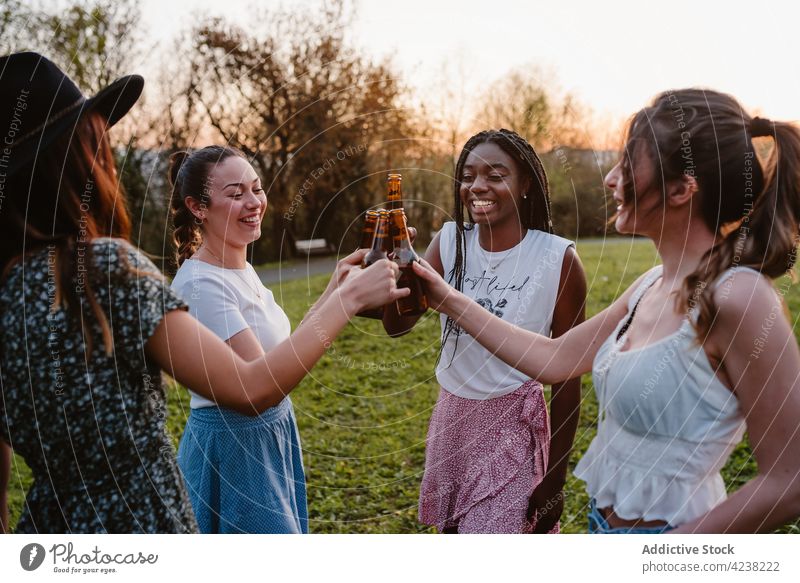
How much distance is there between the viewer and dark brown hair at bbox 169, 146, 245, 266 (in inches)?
83.0

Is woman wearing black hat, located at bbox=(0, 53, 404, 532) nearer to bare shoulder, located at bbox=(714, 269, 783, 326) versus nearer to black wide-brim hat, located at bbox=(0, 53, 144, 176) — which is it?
black wide-brim hat, located at bbox=(0, 53, 144, 176)

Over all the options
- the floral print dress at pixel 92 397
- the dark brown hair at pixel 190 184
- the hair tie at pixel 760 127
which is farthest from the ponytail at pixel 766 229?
the dark brown hair at pixel 190 184

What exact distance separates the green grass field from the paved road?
184 millimetres

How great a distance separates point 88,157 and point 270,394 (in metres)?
0.62

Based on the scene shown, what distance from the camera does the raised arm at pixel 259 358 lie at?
1393mm

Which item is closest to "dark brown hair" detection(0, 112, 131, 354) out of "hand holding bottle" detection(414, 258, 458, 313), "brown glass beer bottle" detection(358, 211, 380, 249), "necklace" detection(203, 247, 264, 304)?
"necklace" detection(203, 247, 264, 304)

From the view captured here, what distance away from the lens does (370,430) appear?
4.63 meters

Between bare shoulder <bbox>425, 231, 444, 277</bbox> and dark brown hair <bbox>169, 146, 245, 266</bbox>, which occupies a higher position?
dark brown hair <bbox>169, 146, 245, 266</bbox>

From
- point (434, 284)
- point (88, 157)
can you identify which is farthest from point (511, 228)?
point (88, 157)

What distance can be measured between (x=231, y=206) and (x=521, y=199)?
91cm

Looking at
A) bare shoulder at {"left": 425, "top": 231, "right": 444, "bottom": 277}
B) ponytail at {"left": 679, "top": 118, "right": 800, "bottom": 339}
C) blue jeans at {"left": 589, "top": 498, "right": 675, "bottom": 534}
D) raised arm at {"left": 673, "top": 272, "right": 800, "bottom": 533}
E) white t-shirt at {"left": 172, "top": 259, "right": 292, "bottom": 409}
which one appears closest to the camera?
raised arm at {"left": 673, "top": 272, "right": 800, "bottom": 533}

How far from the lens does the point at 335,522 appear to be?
3467mm
